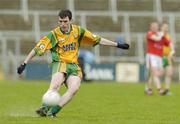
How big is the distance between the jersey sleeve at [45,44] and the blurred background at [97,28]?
1930cm

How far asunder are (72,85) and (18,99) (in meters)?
6.39

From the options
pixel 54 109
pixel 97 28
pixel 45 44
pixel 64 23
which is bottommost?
pixel 97 28

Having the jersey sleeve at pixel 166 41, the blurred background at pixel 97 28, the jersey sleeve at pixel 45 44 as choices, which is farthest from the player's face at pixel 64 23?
the blurred background at pixel 97 28

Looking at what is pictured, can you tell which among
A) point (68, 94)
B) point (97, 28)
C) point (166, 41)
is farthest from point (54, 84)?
point (97, 28)

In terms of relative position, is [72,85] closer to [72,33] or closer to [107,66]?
[72,33]

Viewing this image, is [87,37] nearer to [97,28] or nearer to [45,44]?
[45,44]

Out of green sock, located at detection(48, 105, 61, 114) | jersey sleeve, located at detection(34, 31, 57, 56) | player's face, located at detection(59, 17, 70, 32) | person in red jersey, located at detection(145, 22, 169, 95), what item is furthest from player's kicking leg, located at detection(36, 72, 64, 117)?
person in red jersey, located at detection(145, 22, 169, 95)

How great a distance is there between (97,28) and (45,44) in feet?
84.1

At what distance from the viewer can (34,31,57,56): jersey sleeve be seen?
503 inches

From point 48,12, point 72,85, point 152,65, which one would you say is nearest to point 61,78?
point 72,85

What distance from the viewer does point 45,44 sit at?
1281 cm

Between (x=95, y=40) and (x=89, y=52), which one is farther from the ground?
(x=95, y=40)

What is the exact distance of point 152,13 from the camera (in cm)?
3919

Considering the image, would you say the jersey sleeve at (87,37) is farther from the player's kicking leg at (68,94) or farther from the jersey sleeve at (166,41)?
the jersey sleeve at (166,41)
